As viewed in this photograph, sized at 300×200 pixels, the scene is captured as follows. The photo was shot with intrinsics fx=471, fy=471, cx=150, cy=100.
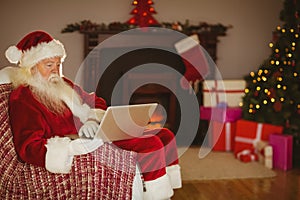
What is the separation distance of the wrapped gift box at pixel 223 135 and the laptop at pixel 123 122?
1.95 meters

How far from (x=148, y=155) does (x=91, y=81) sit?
223 cm

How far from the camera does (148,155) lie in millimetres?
2590

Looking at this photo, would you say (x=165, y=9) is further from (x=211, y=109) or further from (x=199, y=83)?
(x=211, y=109)

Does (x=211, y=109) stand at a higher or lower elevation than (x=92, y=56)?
lower

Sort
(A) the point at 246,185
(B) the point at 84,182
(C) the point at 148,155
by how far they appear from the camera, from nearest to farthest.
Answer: (B) the point at 84,182 < (C) the point at 148,155 < (A) the point at 246,185

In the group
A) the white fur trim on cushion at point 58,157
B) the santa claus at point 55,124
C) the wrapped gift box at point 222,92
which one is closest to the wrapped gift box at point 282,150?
the wrapped gift box at point 222,92

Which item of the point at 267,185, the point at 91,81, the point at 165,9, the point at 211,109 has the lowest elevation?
the point at 267,185

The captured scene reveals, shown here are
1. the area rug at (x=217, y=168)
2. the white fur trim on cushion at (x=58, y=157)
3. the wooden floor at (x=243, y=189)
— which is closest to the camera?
the white fur trim on cushion at (x=58, y=157)

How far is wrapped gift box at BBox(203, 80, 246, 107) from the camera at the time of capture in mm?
4703

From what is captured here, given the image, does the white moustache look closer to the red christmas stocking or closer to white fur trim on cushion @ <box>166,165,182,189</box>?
white fur trim on cushion @ <box>166,165,182,189</box>

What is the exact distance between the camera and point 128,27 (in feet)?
15.5

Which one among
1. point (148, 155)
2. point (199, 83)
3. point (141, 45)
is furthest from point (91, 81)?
point (148, 155)

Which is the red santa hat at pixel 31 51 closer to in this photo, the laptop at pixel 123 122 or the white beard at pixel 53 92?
the white beard at pixel 53 92

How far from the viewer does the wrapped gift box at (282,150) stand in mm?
4035
